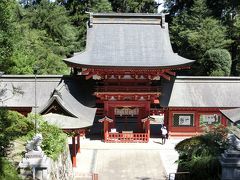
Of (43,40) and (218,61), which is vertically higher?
(43,40)

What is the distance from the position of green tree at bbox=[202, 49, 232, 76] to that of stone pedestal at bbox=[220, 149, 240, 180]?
32448 millimetres

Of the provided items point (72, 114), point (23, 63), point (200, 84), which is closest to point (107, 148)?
point (72, 114)

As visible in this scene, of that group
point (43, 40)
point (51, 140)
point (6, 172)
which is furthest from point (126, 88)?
point (43, 40)

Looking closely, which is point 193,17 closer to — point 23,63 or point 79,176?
point 23,63

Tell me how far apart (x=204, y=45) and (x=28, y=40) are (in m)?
19.9

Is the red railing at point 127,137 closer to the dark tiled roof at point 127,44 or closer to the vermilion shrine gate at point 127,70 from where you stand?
the vermilion shrine gate at point 127,70

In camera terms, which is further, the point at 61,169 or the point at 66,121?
the point at 66,121

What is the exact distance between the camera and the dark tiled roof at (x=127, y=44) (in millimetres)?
27219

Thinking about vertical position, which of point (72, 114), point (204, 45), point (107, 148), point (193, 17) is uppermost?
point (193, 17)

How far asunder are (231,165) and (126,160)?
11727 millimetres

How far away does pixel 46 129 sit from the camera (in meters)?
17.2

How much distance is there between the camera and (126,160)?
23328 mm

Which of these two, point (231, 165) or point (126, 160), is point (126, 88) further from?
point (231, 165)

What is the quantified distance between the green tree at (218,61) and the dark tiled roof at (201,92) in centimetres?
1333
